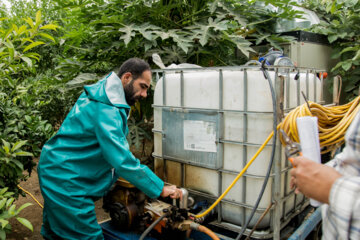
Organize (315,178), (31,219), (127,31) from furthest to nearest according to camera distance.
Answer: (31,219)
(127,31)
(315,178)

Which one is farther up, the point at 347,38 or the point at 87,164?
the point at 347,38

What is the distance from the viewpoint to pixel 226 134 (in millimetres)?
2062

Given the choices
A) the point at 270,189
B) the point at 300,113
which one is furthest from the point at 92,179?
the point at 300,113

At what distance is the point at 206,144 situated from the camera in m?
2.14

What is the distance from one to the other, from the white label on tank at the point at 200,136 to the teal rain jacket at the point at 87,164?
1.50 feet

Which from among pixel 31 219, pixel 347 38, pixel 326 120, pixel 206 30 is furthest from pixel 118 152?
pixel 347 38

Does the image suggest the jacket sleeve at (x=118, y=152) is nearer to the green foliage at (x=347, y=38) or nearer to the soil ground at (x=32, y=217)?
the soil ground at (x=32, y=217)

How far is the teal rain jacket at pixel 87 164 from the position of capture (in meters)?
1.79

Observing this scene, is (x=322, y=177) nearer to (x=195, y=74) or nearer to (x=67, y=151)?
(x=195, y=74)

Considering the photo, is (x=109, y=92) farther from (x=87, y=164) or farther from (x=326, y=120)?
(x=326, y=120)

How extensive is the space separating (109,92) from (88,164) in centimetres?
51

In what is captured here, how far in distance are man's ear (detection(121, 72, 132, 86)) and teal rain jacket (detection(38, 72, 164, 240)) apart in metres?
0.11

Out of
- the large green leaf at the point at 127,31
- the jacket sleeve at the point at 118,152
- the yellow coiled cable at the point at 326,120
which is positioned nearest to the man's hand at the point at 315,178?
the yellow coiled cable at the point at 326,120

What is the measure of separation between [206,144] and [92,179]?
2.80ft
